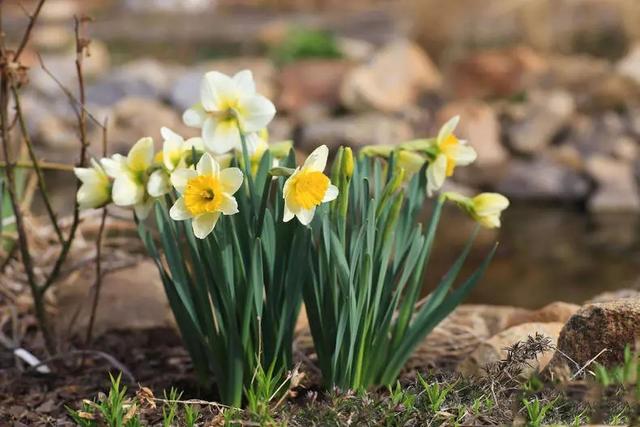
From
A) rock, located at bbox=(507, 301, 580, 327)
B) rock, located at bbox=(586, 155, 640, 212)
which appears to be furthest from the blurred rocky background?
rock, located at bbox=(507, 301, 580, 327)

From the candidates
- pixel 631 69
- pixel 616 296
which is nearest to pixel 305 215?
pixel 616 296

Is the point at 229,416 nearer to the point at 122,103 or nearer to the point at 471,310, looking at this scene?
the point at 471,310

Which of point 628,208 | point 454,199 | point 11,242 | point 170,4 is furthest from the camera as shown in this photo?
point 170,4

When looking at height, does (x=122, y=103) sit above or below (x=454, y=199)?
below

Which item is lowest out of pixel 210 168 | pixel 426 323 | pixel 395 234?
pixel 426 323

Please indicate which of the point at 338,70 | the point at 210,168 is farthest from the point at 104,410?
the point at 338,70

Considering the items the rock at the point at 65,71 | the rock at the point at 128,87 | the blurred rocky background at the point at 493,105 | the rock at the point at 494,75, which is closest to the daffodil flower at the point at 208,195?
the blurred rocky background at the point at 493,105
